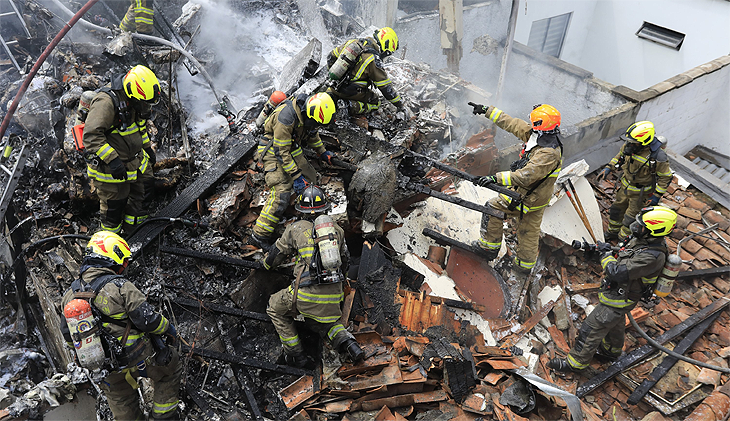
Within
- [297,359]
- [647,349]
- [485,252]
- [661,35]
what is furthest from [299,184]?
[661,35]

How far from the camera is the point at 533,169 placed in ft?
18.3

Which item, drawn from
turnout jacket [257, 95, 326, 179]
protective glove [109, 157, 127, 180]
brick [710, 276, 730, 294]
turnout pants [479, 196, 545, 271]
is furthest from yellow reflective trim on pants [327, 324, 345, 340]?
brick [710, 276, 730, 294]

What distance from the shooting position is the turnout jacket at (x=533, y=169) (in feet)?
18.3

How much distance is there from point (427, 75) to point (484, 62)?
2.88 metres

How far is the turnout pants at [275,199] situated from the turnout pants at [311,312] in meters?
0.97

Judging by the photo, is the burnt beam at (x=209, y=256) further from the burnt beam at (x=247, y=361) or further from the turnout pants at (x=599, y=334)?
the turnout pants at (x=599, y=334)

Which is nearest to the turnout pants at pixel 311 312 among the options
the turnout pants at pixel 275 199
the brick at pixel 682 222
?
the turnout pants at pixel 275 199

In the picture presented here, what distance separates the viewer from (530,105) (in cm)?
1067

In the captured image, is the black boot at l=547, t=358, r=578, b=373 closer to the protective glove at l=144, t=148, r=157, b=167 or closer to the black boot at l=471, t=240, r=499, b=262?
the black boot at l=471, t=240, r=499, b=262

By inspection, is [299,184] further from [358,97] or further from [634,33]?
[634,33]

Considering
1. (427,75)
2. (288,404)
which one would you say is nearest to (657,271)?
(288,404)

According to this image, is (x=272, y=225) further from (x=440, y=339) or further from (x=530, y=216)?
(x=530, y=216)

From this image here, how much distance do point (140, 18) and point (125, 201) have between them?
10.2ft

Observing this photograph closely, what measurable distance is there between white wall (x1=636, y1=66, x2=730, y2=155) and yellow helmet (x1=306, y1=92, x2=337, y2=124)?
7457mm
